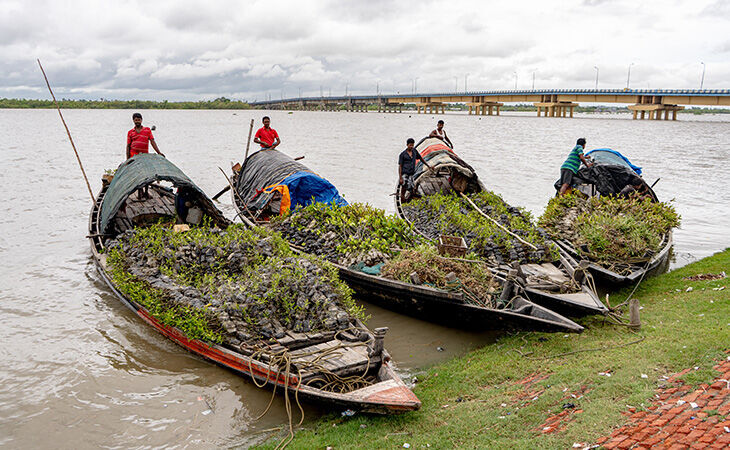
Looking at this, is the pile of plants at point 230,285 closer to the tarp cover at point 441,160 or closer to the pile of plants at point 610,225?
the pile of plants at point 610,225

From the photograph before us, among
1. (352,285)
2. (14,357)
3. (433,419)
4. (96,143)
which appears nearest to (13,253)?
(14,357)

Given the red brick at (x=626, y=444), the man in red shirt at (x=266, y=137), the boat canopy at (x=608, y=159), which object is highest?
the man in red shirt at (x=266, y=137)

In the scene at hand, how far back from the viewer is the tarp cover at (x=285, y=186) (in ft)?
37.0

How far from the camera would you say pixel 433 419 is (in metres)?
5.11

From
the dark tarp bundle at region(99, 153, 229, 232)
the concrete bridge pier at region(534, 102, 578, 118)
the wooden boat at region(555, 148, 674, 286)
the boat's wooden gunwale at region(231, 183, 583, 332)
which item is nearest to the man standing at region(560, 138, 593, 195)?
the wooden boat at region(555, 148, 674, 286)

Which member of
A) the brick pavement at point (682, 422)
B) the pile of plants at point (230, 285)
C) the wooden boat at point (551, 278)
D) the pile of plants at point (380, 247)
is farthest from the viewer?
the pile of plants at point (380, 247)

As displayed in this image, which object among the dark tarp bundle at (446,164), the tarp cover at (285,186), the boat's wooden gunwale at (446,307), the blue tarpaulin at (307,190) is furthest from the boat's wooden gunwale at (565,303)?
the dark tarp bundle at (446,164)

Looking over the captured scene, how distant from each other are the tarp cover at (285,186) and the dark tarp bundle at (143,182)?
1450 millimetres

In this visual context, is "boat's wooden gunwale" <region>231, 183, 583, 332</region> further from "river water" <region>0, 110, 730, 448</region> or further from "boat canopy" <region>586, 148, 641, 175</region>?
"boat canopy" <region>586, 148, 641, 175</region>

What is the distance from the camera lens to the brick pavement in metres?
3.62

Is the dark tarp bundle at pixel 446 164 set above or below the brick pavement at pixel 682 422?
above

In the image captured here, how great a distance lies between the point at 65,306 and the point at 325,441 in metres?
6.70

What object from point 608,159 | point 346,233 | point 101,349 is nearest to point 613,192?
point 608,159

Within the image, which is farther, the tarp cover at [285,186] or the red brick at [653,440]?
the tarp cover at [285,186]
